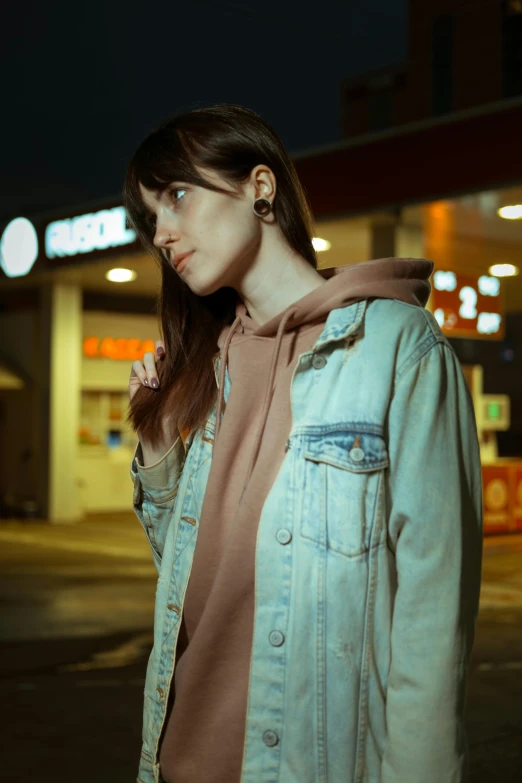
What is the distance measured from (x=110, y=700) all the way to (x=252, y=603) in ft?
13.1

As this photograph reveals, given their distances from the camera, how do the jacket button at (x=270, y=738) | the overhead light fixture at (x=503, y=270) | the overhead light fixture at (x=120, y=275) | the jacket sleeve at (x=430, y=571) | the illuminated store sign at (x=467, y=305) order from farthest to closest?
the overhead light fixture at (x=120, y=275) → the overhead light fixture at (x=503, y=270) → the illuminated store sign at (x=467, y=305) → the jacket button at (x=270, y=738) → the jacket sleeve at (x=430, y=571)

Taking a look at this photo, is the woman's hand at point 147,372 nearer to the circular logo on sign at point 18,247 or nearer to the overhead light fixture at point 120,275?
the overhead light fixture at point 120,275

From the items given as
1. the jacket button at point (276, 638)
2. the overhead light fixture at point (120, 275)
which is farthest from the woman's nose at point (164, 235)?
the overhead light fixture at point (120, 275)

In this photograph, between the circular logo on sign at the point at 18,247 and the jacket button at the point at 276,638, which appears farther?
the circular logo on sign at the point at 18,247

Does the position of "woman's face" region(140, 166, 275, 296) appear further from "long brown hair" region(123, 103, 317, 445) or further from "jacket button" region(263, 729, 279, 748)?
"jacket button" region(263, 729, 279, 748)

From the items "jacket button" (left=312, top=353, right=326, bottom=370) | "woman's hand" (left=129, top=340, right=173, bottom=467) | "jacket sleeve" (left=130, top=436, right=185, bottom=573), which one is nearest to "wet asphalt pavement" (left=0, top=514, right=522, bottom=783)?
"jacket sleeve" (left=130, top=436, right=185, bottom=573)

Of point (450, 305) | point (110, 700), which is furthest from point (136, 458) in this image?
point (450, 305)

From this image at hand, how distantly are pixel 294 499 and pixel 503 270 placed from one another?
12.9 m

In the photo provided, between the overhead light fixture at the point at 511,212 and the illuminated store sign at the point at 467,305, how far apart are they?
1.51 meters

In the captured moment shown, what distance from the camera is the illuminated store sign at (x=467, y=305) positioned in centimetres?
1155

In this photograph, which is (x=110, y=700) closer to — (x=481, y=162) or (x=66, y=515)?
(x=481, y=162)

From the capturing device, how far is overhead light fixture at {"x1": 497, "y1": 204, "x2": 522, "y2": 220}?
9.54 metres

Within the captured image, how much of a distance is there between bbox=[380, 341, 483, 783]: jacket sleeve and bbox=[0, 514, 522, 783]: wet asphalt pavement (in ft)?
9.77

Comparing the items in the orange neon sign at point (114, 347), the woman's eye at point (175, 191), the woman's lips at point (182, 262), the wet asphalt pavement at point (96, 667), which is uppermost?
the orange neon sign at point (114, 347)
